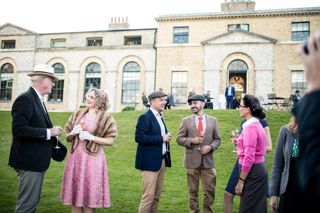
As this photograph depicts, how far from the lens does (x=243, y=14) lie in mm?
23359

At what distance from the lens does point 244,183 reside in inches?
150

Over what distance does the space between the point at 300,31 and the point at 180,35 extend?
923cm

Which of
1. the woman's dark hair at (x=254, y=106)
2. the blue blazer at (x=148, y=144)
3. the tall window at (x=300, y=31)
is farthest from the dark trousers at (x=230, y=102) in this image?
the woman's dark hair at (x=254, y=106)

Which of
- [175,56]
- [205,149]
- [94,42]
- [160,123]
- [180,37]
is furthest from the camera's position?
[94,42]

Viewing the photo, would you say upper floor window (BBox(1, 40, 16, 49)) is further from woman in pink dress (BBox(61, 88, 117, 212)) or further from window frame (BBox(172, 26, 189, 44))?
woman in pink dress (BBox(61, 88, 117, 212))

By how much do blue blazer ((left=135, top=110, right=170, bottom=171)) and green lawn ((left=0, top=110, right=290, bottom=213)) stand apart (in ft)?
5.05

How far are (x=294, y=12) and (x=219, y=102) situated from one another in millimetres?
8902

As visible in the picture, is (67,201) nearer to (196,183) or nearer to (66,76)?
(196,183)

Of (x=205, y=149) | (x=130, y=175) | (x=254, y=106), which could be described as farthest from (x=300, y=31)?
(x=254, y=106)

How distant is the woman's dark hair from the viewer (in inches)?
157

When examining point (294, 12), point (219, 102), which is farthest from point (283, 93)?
point (294, 12)

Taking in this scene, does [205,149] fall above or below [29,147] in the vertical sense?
below

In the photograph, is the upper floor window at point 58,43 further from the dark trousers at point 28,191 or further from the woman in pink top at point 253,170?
the woman in pink top at point 253,170

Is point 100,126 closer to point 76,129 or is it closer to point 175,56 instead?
point 76,129
